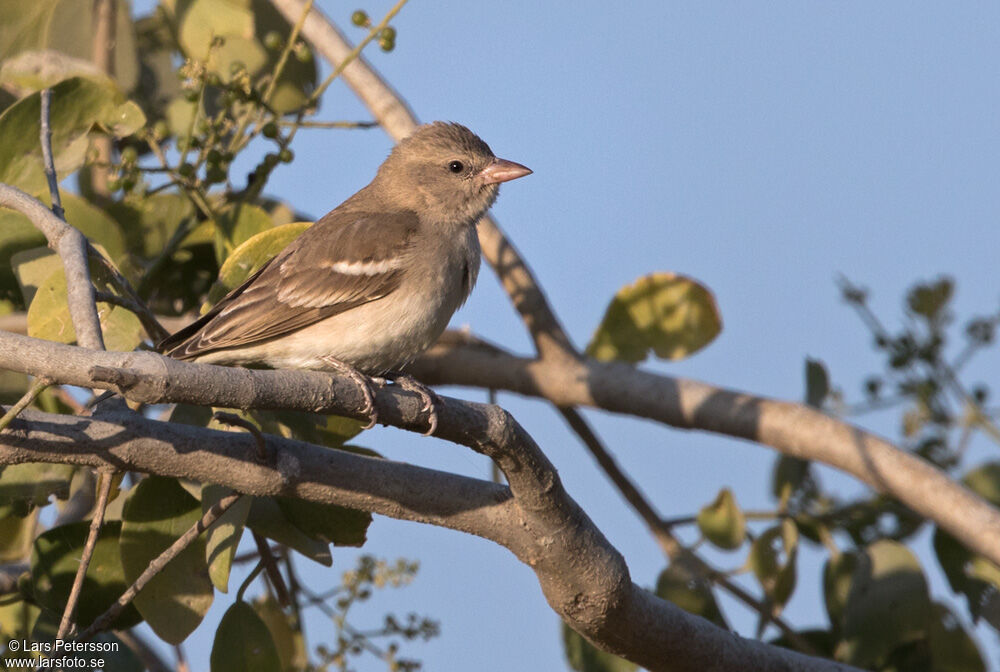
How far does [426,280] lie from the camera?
14.8 feet

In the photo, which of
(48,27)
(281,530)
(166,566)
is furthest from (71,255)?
(48,27)

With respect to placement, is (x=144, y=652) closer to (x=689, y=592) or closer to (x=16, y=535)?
(x=16, y=535)

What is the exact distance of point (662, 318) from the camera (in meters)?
5.39

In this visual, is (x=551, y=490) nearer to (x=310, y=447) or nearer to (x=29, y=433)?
(x=310, y=447)

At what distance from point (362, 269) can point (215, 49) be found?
4.33 feet

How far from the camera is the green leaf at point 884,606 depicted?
4.48m

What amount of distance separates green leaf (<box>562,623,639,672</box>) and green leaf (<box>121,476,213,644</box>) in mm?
1478

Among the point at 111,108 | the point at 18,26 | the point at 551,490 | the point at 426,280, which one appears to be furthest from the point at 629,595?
the point at 18,26

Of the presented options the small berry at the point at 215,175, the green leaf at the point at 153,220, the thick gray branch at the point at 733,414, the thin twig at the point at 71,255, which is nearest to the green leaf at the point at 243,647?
the thin twig at the point at 71,255

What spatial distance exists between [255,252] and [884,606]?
9.28 ft

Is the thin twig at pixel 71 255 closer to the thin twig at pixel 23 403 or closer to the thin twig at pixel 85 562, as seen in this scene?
the thin twig at pixel 23 403

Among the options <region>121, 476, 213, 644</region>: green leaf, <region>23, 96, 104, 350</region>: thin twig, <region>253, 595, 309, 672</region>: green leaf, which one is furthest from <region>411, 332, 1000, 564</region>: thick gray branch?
<region>23, 96, 104, 350</region>: thin twig

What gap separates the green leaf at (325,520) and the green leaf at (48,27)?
8.45ft

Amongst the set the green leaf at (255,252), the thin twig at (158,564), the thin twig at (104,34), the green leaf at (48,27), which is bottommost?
the thin twig at (158,564)
